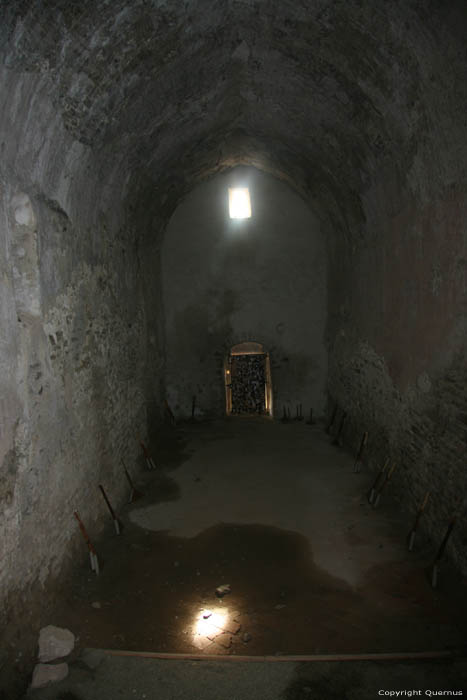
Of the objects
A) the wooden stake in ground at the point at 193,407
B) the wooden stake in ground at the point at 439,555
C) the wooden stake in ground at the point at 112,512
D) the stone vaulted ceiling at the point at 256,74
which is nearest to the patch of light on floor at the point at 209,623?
the wooden stake in ground at the point at 112,512

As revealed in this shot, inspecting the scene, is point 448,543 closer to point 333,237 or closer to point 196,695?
point 196,695

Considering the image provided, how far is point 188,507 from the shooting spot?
7219mm

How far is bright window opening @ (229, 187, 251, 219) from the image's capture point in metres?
11.5

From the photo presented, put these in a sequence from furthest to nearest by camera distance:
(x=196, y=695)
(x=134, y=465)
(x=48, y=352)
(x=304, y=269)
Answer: (x=304, y=269) → (x=134, y=465) → (x=48, y=352) → (x=196, y=695)

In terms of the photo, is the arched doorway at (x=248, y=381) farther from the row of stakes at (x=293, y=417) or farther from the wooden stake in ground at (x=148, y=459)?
the wooden stake in ground at (x=148, y=459)

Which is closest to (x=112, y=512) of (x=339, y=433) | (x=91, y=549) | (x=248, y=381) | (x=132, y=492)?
(x=91, y=549)

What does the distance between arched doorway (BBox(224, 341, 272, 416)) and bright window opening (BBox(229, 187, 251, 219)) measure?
3167 mm

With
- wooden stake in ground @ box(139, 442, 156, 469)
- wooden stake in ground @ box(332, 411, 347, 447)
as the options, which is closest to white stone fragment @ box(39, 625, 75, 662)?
wooden stake in ground @ box(139, 442, 156, 469)

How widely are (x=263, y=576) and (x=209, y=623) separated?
0.94m

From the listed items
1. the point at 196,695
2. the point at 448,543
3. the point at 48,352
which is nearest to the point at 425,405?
the point at 448,543

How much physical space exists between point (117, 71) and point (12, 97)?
5.09ft

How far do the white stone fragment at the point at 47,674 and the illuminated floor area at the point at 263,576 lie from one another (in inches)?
16.6

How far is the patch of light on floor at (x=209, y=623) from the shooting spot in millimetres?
4465

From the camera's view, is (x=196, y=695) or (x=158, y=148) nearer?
(x=196, y=695)
